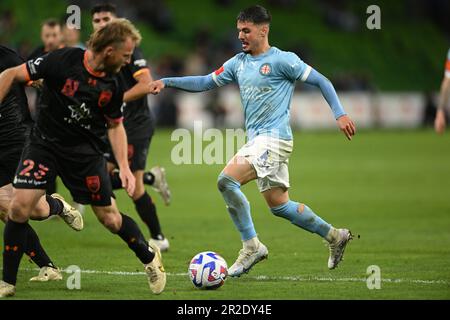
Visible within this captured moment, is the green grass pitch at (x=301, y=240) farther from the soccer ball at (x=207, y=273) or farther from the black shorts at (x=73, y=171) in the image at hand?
the black shorts at (x=73, y=171)

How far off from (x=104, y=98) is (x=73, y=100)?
0.26m

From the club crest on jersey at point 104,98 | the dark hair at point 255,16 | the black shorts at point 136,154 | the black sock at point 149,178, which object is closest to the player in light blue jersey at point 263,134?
the dark hair at point 255,16

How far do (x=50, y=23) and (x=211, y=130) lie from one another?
816 inches

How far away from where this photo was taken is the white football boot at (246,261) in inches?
366

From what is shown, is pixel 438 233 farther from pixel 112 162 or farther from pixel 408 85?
pixel 408 85

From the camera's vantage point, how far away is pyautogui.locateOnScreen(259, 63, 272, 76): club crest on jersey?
9.45 meters

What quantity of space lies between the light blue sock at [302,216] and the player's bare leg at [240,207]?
1.21 ft

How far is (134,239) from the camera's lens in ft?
27.1

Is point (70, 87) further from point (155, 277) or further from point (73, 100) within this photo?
point (155, 277)

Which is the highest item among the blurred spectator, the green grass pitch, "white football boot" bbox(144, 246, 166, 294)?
the blurred spectator

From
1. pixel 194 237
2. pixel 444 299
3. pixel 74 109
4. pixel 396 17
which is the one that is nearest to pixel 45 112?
pixel 74 109

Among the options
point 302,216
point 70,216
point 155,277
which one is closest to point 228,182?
point 302,216

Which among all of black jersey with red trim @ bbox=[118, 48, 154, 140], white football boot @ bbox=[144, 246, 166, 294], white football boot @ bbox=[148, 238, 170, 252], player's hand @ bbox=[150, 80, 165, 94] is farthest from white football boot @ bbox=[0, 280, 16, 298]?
black jersey with red trim @ bbox=[118, 48, 154, 140]

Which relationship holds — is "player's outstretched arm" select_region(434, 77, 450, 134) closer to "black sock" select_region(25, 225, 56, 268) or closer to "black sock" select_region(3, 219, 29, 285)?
"black sock" select_region(25, 225, 56, 268)
